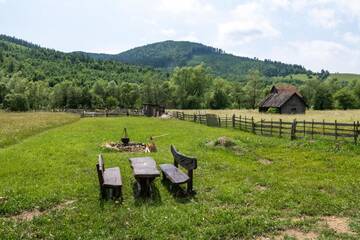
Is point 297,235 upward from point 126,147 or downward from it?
downward

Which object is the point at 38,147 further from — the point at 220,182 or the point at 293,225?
the point at 293,225

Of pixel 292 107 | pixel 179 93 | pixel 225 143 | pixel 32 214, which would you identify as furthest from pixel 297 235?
pixel 179 93

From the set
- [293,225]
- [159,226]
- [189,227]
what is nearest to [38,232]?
[159,226]

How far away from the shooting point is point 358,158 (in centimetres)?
1836

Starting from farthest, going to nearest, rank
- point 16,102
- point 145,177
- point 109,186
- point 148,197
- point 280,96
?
point 16,102, point 280,96, point 148,197, point 145,177, point 109,186

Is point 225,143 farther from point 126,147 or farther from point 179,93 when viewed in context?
point 179,93

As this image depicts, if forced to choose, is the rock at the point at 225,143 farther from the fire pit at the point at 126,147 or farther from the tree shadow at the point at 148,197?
the tree shadow at the point at 148,197

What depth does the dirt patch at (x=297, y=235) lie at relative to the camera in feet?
26.2

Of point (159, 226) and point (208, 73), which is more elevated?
point (208, 73)

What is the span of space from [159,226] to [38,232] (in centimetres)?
267

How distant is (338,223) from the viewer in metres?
8.98

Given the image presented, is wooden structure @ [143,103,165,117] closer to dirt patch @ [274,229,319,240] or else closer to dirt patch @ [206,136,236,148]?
dirt patch @ [206,136,236,148]

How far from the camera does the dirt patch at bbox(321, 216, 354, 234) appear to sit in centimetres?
846

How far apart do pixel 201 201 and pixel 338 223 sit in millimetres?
3626
